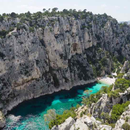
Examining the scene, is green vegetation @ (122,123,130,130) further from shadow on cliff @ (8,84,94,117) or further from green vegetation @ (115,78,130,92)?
shadow on cliff @ (8,84,94,117)

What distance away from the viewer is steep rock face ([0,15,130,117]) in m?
50.0

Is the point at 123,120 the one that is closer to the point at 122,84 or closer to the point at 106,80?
the point at 122,84

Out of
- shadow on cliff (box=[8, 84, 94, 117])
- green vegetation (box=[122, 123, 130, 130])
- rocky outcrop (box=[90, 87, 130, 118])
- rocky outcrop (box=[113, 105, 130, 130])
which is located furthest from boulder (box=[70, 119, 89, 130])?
shadow on cliff (box=[8, 84, 94, 117])

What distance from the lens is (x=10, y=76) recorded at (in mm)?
49906

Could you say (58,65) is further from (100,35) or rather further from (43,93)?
(100,35)

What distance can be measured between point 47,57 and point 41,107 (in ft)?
68.9

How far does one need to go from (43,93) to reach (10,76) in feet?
45.0

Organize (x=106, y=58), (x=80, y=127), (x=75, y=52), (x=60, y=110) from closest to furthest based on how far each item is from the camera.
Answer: (x=80, y=127) → (x=60, y=110) → (x=75, y=52) → (x=106, y=58)

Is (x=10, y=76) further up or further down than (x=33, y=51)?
further down

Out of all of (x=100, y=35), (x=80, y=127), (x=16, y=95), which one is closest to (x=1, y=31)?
(x=16, y=95)

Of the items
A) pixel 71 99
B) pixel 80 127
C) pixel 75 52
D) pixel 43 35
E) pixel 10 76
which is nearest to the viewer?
pixel 80 127

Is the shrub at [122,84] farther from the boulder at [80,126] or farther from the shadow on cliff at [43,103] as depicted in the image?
the shadow on cliff at [43,103]

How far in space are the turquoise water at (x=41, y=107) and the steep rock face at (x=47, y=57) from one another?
293 cm

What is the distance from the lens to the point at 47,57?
61594 millimetres
